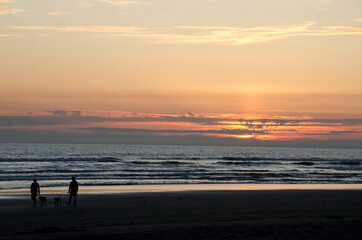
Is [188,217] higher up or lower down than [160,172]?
lower down

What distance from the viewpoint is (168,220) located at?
18578mm

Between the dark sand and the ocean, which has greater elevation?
the ocean

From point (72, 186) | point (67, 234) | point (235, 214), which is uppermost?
point (72, 186)

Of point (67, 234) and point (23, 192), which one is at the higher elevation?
point (23, 192)

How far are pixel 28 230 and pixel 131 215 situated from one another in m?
5.17

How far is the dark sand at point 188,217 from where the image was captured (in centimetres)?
1484

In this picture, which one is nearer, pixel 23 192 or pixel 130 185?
pixel 23 192

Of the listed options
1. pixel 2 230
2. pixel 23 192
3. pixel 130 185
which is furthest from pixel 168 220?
pixel 130 185

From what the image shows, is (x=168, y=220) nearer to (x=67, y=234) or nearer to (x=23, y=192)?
(x=67, y=234)

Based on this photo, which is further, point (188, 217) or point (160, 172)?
point (160, 172)

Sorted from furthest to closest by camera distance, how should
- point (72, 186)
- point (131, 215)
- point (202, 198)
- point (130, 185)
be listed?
point (130, 185) → point (202, 198) → point (72, 186) → point (131, 215)

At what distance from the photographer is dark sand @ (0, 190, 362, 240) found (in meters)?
14.8

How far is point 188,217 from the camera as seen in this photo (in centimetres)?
1950

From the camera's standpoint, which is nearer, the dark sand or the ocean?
the dark sand
